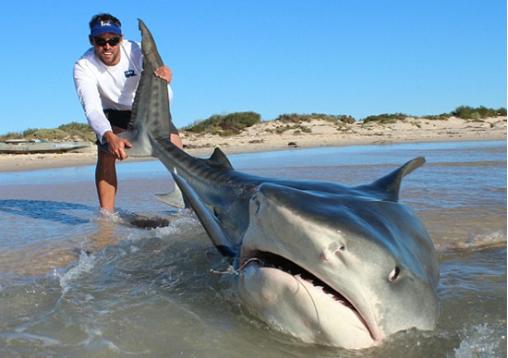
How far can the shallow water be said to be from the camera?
79.5 inches

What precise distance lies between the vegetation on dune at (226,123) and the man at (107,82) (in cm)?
1961

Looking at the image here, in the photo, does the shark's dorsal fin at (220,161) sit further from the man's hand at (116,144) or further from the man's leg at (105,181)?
the man's leg at (105,181)

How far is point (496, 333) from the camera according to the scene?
6.84ft

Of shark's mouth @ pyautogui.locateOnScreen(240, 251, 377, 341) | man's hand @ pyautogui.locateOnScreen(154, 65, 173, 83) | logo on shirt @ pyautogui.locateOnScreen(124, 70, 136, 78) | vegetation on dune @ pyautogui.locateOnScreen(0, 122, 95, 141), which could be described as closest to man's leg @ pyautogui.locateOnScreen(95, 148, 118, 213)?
logo on shirt @ pyautogui.locateOnScreen(124, 70, 136, 78)

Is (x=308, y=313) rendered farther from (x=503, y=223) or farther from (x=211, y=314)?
(x=503, y=223)

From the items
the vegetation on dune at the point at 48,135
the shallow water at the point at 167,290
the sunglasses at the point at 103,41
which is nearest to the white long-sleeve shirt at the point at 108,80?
the sunglasses at the point at 103,41

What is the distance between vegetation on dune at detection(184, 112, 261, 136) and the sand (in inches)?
32.6

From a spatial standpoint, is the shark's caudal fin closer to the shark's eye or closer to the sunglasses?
the sunglasses

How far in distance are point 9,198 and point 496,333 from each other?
621cm

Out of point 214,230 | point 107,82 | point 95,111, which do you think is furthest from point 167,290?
point 107,82

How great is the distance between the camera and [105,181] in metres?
5.41

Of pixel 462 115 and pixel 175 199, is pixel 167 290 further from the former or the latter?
pixel 462 115

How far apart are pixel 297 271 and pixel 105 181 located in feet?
12.9

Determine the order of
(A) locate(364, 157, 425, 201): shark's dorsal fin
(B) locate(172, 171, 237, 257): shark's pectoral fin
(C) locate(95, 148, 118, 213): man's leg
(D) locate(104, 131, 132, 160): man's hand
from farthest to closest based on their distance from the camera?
(C) locate(95, 148, 118, 213): man's leg, (D) locate(104, 131, 132, 160): man's hand, (A) locate(364, 157, 425, 201): shark's dorsal fin, (B) locate(172, 171, 237, 257): shark's pectoral fin
